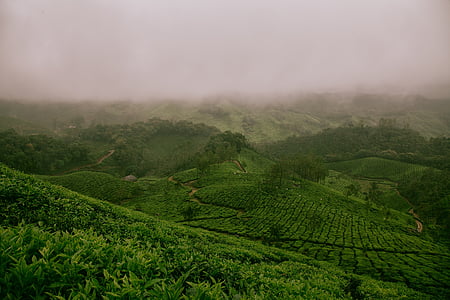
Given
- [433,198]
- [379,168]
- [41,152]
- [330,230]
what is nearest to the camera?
[330,230]

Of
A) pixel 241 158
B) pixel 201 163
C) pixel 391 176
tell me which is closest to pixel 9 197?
pixel 201 163

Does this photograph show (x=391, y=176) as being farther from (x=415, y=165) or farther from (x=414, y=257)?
(x=414, y=257)

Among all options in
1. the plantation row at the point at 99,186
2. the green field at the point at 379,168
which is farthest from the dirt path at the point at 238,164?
the green field at the point at 379,168

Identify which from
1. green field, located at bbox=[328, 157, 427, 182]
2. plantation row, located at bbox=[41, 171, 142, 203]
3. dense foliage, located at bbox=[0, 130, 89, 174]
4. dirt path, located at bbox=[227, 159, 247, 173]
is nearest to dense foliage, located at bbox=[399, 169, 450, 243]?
green field, located at bbox=[328, 157, 427, 182]

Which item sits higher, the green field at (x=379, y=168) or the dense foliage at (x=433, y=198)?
the dense foliage at (x=433, y=198)

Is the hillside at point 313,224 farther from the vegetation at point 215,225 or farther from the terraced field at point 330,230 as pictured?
the vegetation at point 215,225

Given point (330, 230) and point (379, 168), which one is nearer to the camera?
point (330, 230)

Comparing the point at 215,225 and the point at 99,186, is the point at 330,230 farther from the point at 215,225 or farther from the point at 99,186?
the point at 99,186

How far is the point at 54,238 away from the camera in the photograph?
3.62 m

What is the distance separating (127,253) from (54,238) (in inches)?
49.5

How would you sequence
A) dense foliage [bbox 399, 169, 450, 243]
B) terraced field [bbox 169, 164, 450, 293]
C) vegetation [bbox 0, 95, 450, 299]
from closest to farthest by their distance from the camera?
vegetation [bbox 0, 95, 450, 299] → terraced field [bbox 169, 164, 450, 293] → dense foliage [bbox 399, 169, 450, 243]

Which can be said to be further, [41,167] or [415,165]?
[415,165]

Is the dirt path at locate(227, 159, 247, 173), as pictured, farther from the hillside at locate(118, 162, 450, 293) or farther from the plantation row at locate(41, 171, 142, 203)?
the plantation row at locate(41, 171, 142, 203)

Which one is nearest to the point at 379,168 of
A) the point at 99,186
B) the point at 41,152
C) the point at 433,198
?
the point at 433,198
